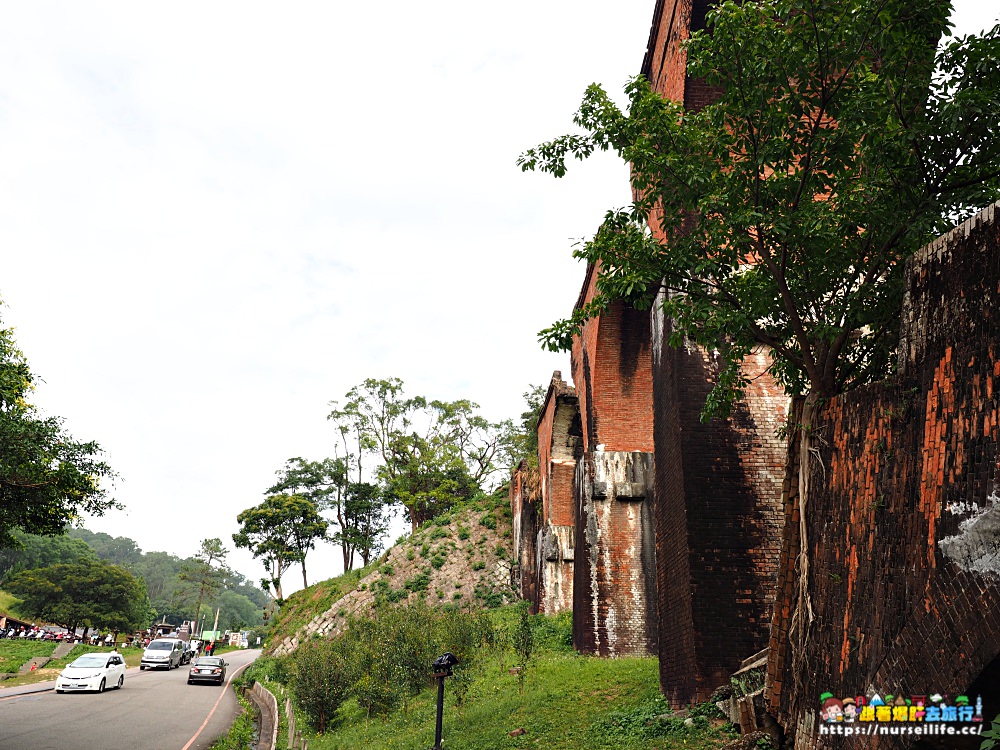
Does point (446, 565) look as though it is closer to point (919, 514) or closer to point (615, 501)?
point (615, 501)

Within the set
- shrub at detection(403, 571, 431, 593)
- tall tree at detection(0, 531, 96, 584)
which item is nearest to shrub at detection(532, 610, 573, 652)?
shrub at detection(403, 571, 431, 593)

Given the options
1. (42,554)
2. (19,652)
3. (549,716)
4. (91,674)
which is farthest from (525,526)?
(42,554)

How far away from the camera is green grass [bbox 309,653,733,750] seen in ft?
27.5

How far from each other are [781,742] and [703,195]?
5.06m

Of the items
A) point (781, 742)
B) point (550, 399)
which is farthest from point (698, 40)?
point (550, 399)

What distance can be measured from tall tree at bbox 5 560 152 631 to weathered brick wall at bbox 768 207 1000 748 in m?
52.8

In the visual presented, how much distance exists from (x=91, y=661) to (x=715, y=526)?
2080cm

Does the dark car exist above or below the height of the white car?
below

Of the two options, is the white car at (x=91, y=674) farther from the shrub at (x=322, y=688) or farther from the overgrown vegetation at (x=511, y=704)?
the shrub at (x=322, y=688)

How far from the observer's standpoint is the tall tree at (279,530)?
151 ft

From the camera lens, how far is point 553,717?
33.1 feet

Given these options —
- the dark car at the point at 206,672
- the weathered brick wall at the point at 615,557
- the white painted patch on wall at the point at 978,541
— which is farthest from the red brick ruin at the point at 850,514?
the dark car at the point at 206,672

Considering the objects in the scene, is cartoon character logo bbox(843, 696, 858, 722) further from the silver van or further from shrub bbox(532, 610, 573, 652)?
the silver van

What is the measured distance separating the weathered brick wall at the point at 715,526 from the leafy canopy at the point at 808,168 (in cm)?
199
